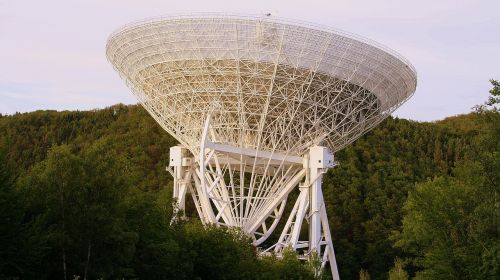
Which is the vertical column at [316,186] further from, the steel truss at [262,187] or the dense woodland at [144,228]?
the dense woodland at [144,228]

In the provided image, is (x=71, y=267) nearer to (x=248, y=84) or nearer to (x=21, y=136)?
(x=248, y=84)

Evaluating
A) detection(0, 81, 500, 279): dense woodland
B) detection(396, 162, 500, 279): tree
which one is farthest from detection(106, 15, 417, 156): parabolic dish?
detection(396, 162, 500, 279): tree

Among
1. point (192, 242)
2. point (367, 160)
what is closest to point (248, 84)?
point (192, 242)

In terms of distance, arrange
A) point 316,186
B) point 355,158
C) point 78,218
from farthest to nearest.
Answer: point 355,158 → point 316,186 → point 78,218

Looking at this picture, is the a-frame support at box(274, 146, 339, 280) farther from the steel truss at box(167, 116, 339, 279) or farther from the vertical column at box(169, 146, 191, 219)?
the vertical column at box(169, 146, 191, 219)

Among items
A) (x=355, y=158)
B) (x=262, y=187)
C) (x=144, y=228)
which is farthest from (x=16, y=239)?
(x=355, y=158)

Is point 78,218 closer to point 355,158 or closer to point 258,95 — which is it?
point 258,95
